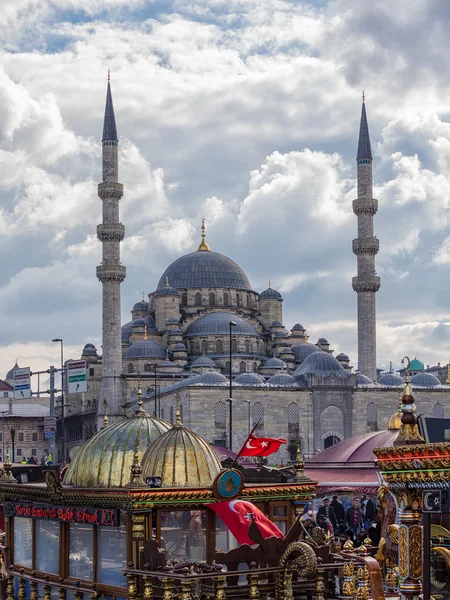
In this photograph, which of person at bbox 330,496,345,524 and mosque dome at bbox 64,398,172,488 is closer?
mosque dome at bbox 64,398,172,488

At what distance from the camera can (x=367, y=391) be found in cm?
6222

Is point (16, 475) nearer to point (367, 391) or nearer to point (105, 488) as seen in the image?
point (105, 488)

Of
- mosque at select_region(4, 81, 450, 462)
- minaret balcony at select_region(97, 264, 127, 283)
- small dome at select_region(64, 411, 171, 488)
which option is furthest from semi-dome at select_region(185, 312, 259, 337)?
small dome at select_region(64, 411, 171, 488)

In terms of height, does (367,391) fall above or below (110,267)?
below

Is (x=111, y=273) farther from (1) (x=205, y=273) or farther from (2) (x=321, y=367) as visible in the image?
(1) (x=205, y=273)

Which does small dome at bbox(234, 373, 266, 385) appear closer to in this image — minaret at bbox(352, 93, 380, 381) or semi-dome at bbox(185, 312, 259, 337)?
minaret at bbox(352, 93, 380, 381)

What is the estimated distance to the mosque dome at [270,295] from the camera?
7650 centimetres

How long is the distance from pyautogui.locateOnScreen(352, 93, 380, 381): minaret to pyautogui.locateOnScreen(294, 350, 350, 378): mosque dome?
1.54m

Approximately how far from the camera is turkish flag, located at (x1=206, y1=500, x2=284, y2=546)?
377 inches

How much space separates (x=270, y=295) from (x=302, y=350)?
4768mm

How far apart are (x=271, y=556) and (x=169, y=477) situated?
1.25 metres

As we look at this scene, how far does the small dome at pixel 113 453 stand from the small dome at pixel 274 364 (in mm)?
56779

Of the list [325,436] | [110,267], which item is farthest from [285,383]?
[110,267]

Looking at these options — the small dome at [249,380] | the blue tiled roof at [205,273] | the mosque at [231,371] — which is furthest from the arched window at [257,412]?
the blue tiled roof at [205,273]
